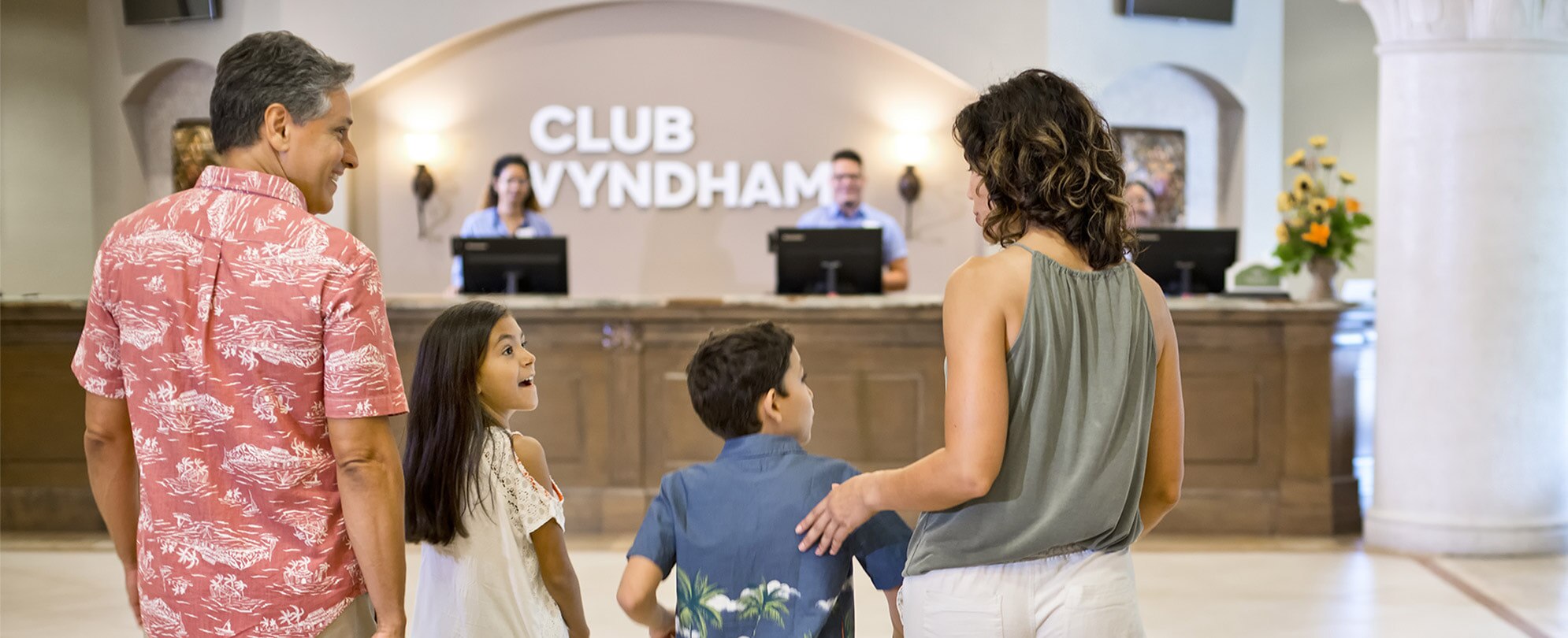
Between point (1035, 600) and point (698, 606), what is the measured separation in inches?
20.0

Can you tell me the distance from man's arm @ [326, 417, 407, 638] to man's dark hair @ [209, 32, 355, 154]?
0.39 m

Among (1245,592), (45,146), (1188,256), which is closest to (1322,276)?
(1188,256)

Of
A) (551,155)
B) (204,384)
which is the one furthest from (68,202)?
(204,384)

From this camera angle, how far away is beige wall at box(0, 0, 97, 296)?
9367 millimetres

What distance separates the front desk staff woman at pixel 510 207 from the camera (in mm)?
6793

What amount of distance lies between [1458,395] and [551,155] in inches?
244

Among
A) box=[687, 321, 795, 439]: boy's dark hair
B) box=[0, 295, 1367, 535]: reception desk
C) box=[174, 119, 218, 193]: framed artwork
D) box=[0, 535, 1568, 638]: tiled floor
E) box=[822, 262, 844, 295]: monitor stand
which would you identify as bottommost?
box=[0, 535, 1568, 638]: tiled floor

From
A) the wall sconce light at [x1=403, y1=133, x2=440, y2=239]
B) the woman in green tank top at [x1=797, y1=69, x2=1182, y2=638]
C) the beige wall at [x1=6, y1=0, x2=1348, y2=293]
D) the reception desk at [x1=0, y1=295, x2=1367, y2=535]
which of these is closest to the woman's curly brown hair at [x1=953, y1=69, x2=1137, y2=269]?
the woman in green tank top at [x1=797, y1=69, x2=1182, y2=638]

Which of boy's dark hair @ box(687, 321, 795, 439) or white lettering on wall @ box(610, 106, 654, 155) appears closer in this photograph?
boy's dark hair @ box(687, 321, 795, 439)

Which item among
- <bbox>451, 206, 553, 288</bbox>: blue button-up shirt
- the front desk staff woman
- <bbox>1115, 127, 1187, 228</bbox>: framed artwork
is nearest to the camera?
the front desk staff woman

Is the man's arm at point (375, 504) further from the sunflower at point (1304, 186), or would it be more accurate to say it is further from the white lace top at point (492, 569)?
the sunflower at point (1304, 186)

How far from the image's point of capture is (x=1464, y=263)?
502 centimetres

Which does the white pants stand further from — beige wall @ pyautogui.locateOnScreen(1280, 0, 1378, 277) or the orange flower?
beige wall @ pyautogui.locateOnScreen(1280, 0, 1378, 277)

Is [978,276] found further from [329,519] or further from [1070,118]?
[329,519]
